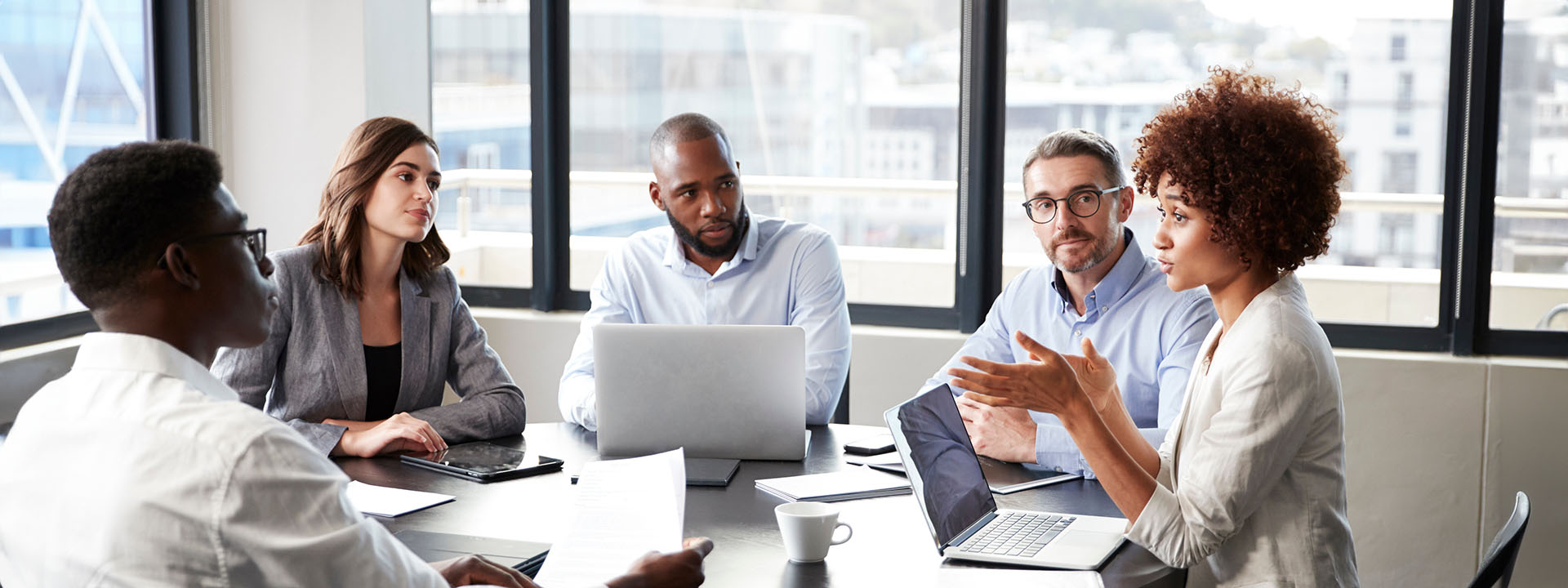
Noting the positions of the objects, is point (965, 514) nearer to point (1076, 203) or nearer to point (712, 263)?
point (1076, 203)

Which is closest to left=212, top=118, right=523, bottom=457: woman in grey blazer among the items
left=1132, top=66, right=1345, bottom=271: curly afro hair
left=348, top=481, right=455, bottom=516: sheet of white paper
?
left=348, top=481, right=455, bottom=516: sheet of white paper

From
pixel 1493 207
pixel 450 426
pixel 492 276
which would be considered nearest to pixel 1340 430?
pixel 450 426

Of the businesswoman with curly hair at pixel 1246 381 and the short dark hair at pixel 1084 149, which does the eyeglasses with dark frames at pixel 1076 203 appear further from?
the businesswoman with curly hair at pixel 1246 381

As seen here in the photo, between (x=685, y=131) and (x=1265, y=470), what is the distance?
5.28 ft

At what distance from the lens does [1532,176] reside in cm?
349

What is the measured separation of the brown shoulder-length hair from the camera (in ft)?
8.22

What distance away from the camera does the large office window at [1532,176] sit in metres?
3.43

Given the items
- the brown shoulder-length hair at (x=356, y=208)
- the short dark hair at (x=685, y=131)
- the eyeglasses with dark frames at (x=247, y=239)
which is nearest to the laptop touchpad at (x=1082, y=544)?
the eyeglasses with dark frames at (x=247, y=239)

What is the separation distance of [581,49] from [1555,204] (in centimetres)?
308

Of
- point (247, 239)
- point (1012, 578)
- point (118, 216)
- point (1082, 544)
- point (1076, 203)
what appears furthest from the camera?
point (1076, 203)

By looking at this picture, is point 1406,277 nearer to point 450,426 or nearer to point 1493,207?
point 1493,207

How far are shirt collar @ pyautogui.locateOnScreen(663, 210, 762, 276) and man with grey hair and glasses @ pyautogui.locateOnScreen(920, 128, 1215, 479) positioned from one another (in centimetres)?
57

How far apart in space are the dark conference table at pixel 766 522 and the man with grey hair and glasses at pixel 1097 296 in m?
0.38

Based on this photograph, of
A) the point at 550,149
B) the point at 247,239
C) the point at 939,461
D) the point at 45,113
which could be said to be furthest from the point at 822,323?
the point at 45,113
